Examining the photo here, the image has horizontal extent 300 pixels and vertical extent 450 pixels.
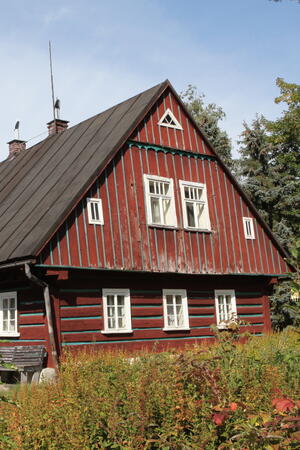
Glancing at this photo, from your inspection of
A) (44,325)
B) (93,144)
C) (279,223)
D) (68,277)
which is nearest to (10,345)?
(44,325)

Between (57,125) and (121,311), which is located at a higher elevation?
(57,125)

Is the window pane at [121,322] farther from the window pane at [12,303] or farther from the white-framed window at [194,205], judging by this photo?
the white-framed window at [194,205]

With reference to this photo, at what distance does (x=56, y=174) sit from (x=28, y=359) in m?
5.37

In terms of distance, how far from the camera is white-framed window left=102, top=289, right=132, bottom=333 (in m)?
14.9

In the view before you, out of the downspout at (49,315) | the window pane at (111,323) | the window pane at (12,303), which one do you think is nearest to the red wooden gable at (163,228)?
the downspout at (49,315)

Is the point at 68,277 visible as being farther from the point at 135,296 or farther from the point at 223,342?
the point at 223,342

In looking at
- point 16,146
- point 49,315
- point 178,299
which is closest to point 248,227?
point 178,299

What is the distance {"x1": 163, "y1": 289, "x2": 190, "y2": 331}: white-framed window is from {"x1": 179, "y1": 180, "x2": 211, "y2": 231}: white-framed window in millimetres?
1919

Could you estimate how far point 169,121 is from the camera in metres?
17.5

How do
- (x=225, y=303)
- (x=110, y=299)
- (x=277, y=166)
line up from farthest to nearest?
1. (x=277, y=166)
2. (x=225, y=303)
3. (x=110, y=299)

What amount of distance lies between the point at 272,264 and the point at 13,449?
1415 centimetres

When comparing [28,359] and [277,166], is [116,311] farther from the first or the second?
[277,166]

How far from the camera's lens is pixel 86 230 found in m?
14.4

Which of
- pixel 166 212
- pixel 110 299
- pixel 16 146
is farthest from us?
pixel 16 146
